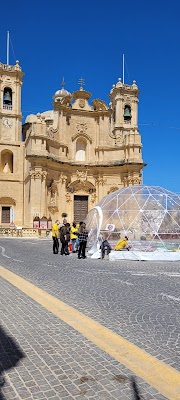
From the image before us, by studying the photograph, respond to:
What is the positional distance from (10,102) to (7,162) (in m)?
7.12

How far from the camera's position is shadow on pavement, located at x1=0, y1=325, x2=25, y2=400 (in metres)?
3.66

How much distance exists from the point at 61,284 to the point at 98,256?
735cm

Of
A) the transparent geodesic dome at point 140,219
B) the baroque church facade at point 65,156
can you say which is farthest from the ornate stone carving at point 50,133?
the transparent geodesic dome at point 140,219

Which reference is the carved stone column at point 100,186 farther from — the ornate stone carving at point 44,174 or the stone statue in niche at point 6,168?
the stone statue in niche at point 6,168

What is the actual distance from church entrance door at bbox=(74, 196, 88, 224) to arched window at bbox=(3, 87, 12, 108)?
13683mm

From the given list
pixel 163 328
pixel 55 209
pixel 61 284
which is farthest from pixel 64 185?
pixel 163 328

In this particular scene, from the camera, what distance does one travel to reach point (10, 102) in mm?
40719

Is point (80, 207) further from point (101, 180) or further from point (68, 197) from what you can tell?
point (101, 180)

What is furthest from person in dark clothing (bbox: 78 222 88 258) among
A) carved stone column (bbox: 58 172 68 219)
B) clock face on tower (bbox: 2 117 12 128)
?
clock face on tower (bbox: 2 117 12 128)

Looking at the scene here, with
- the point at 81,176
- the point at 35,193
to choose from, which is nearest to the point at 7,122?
the point at 35,193

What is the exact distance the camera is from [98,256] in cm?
1562

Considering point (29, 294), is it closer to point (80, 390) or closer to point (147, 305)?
point (147, 305)

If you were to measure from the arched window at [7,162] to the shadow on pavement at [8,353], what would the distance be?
123 feet

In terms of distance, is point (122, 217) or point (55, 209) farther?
point (55, 209)
